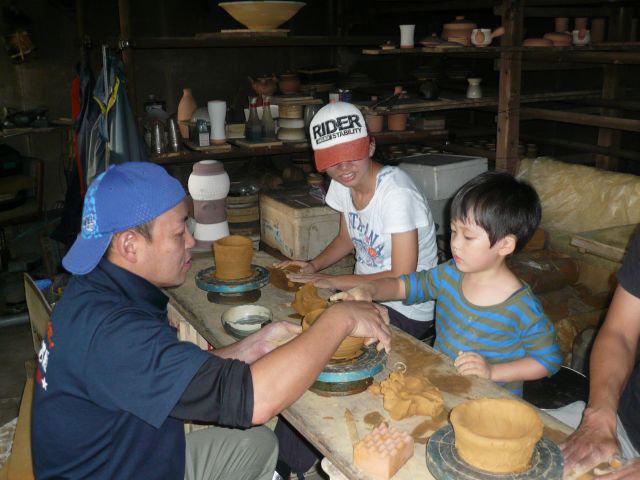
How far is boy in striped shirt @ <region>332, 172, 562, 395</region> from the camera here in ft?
7.45

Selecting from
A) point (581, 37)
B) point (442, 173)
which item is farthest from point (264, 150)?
point (581, 37)

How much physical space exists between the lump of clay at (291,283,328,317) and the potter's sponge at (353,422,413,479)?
2.53 ft

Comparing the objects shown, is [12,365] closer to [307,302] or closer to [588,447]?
[307,302]

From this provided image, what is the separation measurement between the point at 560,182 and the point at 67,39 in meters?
5.78

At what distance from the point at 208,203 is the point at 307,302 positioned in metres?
2.04

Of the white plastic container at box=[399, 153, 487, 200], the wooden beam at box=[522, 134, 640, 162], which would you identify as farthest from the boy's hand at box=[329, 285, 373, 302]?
the wooden beam at box=[522, 134, 640, 162]

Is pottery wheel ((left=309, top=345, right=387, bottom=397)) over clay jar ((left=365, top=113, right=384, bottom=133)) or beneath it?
beneath

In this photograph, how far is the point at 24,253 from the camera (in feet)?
24.3

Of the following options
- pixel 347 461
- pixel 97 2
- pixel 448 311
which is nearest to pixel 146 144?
pixel 97 2

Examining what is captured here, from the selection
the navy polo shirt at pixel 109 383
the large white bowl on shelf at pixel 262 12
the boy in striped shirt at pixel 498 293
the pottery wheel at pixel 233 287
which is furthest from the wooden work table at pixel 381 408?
the large white bowl on shelf at pixel 262 12

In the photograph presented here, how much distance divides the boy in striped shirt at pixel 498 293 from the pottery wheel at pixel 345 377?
1.15 feet

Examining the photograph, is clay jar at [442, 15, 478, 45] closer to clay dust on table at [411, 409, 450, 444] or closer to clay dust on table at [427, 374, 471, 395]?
clay dust on table at [427, 374, 471, 395]

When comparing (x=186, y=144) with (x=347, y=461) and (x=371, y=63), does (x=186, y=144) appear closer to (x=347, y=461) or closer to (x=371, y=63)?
(x=371, y=63)

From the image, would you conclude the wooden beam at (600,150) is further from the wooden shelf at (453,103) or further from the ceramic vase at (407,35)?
the ceramic vase at (407,35)
